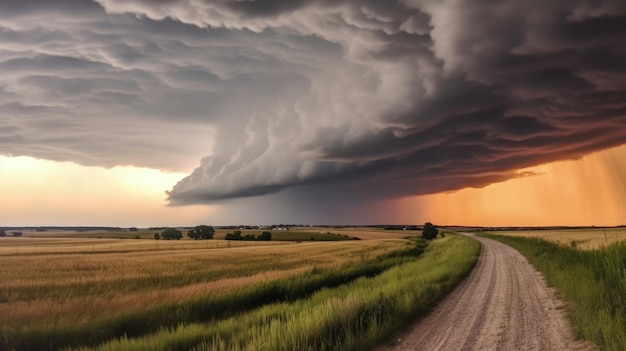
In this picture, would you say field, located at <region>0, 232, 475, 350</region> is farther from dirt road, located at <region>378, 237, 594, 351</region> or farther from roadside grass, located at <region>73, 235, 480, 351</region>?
dirt road, located at <region>378, 237, 594, 351</region>

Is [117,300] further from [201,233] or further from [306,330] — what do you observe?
[201,233]

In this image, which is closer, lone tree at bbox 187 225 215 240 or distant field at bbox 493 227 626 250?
distant field at bbox 493 227 626 250

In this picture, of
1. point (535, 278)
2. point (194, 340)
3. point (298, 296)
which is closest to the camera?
point (194, 340)

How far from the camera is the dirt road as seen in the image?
33.9 feet

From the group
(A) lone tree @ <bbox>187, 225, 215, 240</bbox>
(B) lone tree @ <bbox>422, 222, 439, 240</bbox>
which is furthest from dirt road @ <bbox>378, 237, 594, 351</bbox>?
(A) lone tree @ <bbox>187, 225, 215, 240</bbox>

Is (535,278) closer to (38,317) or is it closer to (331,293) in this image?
(331,293)

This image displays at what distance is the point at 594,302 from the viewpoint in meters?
12.9

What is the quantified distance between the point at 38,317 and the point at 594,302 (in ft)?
56.2

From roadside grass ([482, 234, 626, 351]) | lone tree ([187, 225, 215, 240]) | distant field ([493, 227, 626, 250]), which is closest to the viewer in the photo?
roadside grass ([482, 234, 626, 351])

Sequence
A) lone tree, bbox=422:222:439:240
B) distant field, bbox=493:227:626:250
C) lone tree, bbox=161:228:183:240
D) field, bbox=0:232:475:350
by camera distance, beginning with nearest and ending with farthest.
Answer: field, bbox=0:232:475:350, distant field, bbox=493:227:626:250, lone tree, bbox=422:222:439:240, lone tree, bbox=161:228:183:240

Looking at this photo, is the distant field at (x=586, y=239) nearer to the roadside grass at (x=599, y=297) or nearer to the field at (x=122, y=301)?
the roadside grass at (x=599, y=297)

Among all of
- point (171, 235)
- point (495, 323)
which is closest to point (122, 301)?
point (495, 323)

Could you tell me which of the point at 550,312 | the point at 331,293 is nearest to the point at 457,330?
the point at 550,312

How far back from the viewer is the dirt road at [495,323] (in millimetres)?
10320
